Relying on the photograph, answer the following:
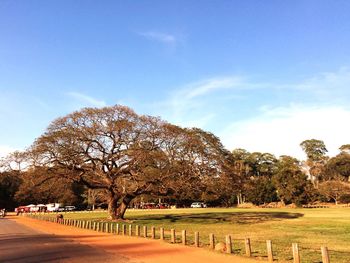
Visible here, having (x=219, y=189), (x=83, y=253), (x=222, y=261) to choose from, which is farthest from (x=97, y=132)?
(x=222, y=261)

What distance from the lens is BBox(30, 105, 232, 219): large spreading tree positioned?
114 ft

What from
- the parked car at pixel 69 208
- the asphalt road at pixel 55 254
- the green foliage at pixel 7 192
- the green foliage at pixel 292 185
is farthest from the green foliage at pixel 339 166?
the asphalt road at pixel 55 254

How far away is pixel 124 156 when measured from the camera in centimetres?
3625

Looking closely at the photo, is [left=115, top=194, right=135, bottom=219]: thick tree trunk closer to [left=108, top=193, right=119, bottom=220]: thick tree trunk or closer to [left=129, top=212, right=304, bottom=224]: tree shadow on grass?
[left=108, top=193, right=119, bottom=220]: thick tree trunk

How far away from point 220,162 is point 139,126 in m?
9.65

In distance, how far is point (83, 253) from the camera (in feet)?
47.8

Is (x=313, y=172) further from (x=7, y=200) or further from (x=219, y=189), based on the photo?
(x=7, y=200)

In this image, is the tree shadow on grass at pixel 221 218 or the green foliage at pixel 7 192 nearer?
the tree shadow on grass at pixel 221 218

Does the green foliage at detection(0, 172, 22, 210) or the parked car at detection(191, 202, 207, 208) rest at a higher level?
the green foliage at detection(0, 172, 22, 210)

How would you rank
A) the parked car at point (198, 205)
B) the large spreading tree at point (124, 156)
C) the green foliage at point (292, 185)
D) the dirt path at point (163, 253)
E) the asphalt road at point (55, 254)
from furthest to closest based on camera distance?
the parked car at point (198, 205) < the green foliage at point (292, 185) < the large spreading tree at point (124, 156) < the asphalt road at point (55, 254) < the dirt path at point (163, 253)

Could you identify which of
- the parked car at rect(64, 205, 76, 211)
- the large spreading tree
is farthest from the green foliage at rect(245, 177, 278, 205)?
the large spreading tree

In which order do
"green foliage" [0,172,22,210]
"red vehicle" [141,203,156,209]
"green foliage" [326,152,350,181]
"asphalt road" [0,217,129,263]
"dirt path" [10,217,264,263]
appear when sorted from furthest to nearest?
"green foliage" [326,152,350,181], "red vehicle" [141,203,156,209], "green foliage" [0,172,22,210], "asphalt road" [0,217,129,263], "dirt path" [10,217,264,263]

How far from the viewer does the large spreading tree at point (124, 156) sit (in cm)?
3472

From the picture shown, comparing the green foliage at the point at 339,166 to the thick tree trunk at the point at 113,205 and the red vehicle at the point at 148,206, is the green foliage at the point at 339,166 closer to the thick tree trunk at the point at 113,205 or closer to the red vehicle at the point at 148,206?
the red vehicle at the point at 148,206
